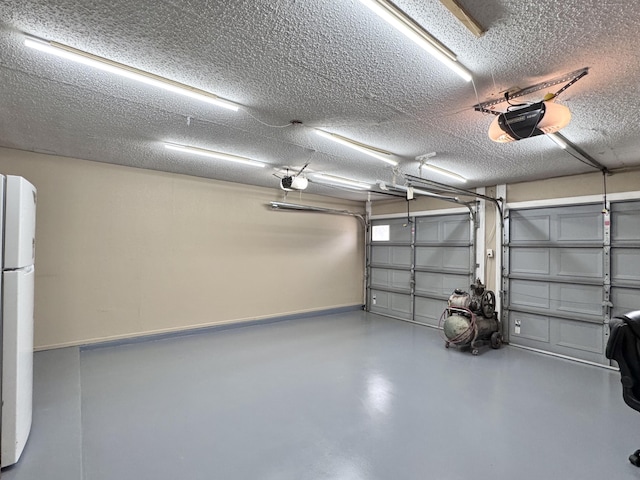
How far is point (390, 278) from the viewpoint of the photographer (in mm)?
6766

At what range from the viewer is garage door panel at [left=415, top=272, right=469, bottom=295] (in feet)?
18.2

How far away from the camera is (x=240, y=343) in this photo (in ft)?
15.1

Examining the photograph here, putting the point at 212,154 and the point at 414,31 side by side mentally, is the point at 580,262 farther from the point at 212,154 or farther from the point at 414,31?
the point at 212,154

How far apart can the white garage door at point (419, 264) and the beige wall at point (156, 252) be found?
1327 millimetres

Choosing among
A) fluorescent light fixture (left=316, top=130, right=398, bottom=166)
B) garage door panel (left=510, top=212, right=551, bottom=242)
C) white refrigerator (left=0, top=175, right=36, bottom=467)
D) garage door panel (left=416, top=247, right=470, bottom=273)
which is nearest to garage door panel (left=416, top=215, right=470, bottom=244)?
garage door panel (left=416, top=247, right=470, bottom=273)

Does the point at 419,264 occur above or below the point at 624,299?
above

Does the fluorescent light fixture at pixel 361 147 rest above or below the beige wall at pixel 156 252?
above

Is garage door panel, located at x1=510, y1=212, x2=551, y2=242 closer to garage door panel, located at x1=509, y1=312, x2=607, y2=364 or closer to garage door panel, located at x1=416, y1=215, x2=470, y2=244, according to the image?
garage door panel, located at x1=416, y1=215, x2=470, y2=244

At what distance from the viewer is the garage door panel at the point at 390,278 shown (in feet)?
21.1

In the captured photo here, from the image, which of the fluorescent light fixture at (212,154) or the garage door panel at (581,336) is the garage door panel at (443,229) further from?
the fluorescent light fixture at (212,154)

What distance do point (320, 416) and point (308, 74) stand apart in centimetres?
265

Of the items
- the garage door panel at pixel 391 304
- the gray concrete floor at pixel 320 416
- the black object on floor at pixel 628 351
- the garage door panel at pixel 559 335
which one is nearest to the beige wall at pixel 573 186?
the garage door panel at pixel 559 335

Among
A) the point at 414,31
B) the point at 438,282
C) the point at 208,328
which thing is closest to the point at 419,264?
the point at 438,282

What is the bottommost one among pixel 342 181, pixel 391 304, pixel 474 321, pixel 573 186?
pixel 391 304
